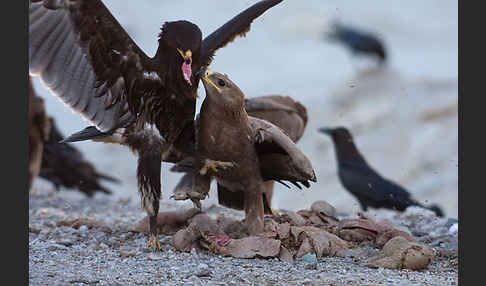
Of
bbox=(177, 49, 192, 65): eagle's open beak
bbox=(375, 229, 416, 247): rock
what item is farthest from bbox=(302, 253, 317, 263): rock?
bbox=(177, 49, 192, 65): eagle's open beak

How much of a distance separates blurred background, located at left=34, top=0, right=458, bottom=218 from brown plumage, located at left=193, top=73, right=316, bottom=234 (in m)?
4.15

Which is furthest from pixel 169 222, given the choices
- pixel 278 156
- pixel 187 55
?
pixel 187 55

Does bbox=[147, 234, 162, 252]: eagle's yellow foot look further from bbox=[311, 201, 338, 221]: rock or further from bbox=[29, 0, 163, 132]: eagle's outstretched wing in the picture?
bbox=[311, 201, 338, 221]: rock

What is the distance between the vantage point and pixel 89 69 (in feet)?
18.9

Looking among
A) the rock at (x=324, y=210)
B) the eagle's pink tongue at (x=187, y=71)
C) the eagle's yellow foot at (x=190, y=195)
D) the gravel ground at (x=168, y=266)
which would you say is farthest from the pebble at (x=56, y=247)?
the rock at (x=324, y=210)

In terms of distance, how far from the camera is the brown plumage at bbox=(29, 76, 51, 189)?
959 cm

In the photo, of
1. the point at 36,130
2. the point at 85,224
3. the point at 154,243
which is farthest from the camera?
the point at 36,130

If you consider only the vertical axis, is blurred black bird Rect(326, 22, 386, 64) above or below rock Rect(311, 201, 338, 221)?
above

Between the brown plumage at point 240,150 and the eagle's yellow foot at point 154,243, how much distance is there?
56 centimetres

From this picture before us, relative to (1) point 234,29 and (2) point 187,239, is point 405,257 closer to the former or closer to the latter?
(2) point 187,239

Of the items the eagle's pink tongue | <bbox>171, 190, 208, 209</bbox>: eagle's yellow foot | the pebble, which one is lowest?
the pebble

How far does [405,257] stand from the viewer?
17.2ft

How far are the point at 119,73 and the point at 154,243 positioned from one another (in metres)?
1.38

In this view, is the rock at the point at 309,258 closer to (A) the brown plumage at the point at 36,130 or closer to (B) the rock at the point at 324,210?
(B) the rock at the point at 324,210
